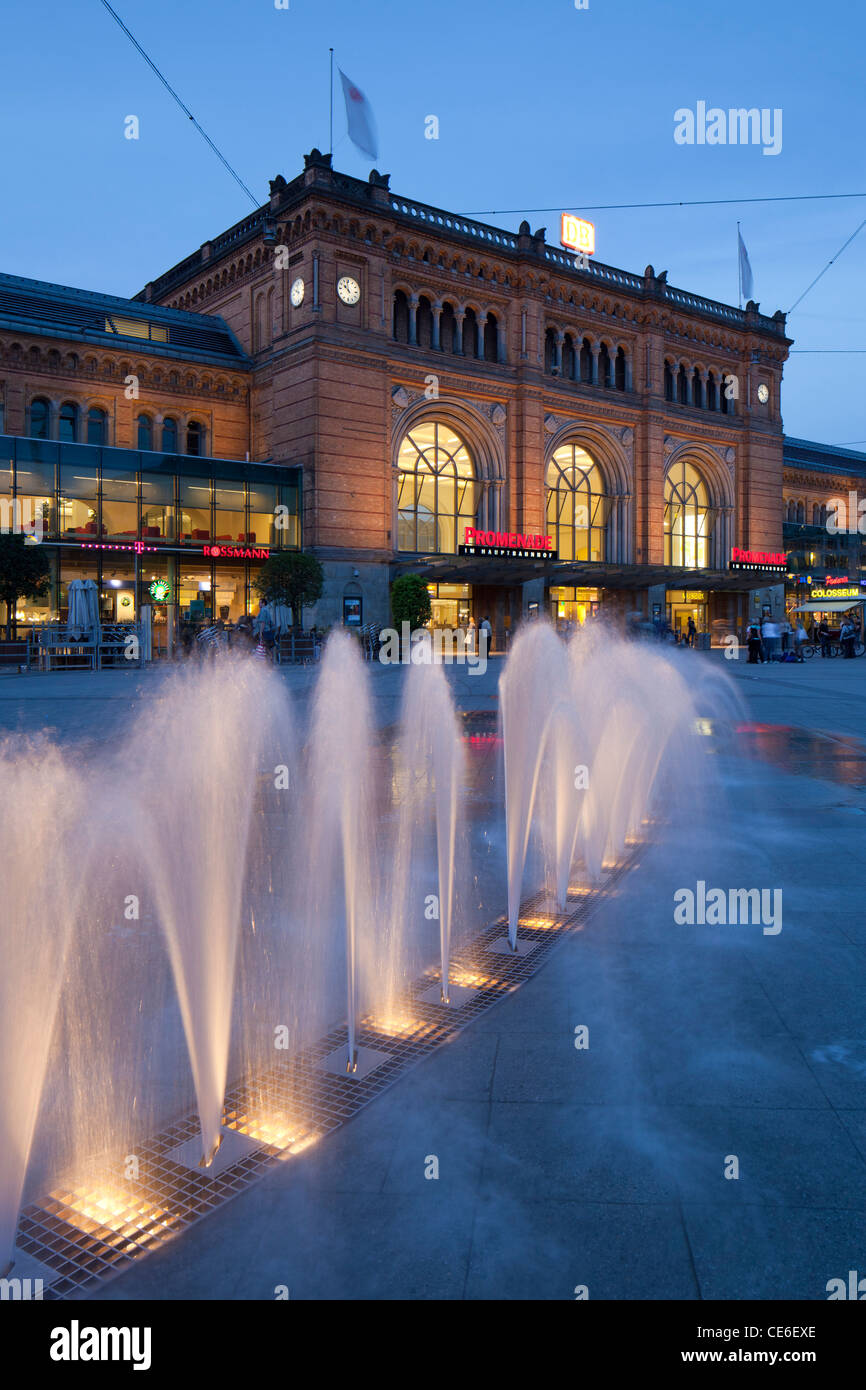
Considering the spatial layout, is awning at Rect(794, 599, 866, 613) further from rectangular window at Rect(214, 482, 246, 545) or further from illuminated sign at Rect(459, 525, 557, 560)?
rectangular window at Rect(214, 482, 246, 545)

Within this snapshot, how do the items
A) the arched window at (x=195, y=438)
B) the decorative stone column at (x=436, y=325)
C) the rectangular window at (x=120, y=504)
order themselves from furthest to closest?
the arched window at (x=195, y=438) → the decorative stone column at (x=436, y=325) → the rectangular window at (x=120, y=504)

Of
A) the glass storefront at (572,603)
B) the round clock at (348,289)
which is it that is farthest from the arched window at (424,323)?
the glass storefront at (572,603)

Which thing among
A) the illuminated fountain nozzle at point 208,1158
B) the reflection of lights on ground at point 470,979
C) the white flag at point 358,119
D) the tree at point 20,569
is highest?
the white flag at point 358,119

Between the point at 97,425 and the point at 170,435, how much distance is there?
3310 mm

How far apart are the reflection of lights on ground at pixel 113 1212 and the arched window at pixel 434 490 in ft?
129

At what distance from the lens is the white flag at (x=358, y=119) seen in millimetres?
35312

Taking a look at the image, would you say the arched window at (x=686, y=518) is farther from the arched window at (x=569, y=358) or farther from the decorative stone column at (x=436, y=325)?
the decorative stone column at (x=436, y=325)

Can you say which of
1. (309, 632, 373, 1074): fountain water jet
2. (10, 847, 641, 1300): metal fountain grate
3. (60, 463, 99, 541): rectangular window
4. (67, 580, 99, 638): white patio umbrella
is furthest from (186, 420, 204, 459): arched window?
(10, 847, 641, 1300): metal fountain grate

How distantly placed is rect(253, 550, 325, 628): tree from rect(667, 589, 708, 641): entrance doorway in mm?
26841

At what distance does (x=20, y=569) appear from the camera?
93.1 feet

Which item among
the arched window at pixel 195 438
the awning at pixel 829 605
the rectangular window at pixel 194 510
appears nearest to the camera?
the rectangular window at pixel 194 510

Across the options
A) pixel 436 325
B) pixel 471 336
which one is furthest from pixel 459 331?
pixel 436 325

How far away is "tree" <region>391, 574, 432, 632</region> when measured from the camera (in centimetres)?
3500

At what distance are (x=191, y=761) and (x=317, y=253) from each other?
32.9 m
